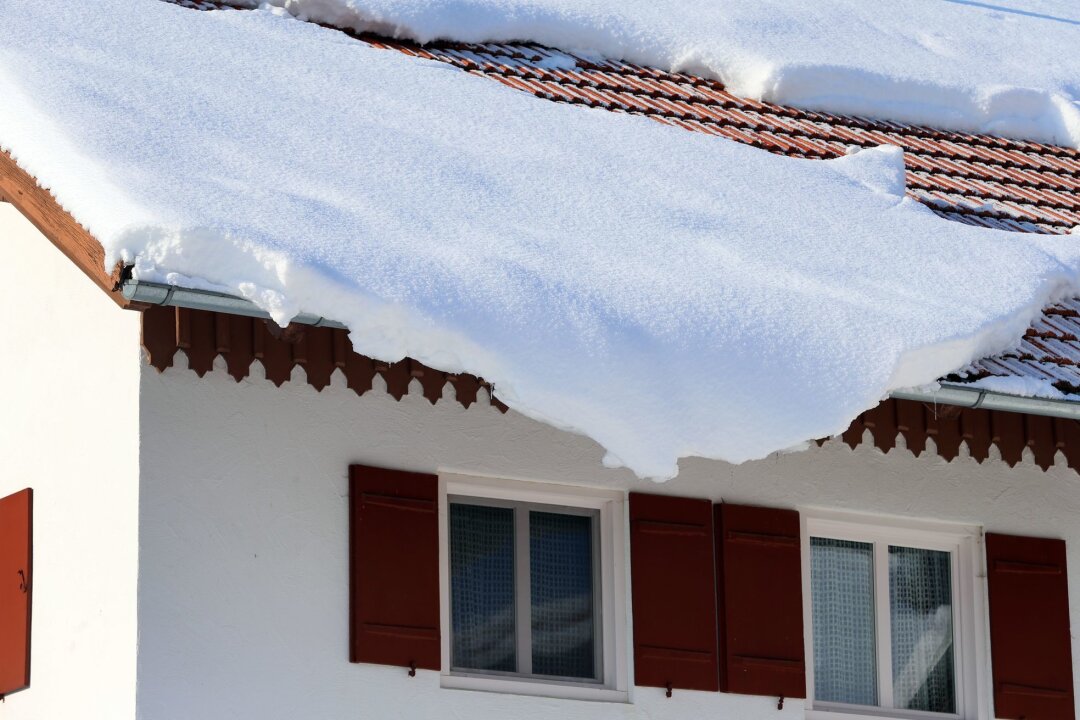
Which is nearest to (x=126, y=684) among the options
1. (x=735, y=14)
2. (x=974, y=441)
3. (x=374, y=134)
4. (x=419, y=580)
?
(x=419, y=580)

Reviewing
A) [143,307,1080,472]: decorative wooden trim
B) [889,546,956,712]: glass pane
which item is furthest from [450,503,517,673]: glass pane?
[889,546,956,712]: glass pane

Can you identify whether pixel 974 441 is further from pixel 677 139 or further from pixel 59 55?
pixel 59 55

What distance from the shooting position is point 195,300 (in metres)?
6.22

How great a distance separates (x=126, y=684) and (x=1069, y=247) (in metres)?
3.74

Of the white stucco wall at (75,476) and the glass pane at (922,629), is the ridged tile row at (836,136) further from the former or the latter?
the white stucco wall at (75,476)

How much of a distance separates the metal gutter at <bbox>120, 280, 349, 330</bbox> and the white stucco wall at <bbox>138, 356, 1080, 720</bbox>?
0.75 metres

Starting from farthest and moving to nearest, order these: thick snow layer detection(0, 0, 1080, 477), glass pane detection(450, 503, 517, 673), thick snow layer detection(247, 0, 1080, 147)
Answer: thick snow layer detection(247, 0, 1080, 147)
glass pane detection(450, 503, 517, 673)
thick snow layer detection(0, 0, 1080, 477)

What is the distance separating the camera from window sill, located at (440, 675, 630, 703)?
7309 mm

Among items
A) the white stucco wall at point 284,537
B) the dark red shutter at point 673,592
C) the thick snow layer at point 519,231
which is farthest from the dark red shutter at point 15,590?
the dark red shutter at point 673,592

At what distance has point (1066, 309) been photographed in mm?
8234

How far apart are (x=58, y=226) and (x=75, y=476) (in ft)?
3.02

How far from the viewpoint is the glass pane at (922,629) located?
823 centimetres

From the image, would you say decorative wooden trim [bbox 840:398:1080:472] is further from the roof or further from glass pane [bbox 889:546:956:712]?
the roof

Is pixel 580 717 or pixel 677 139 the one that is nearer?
pixel 580 717
